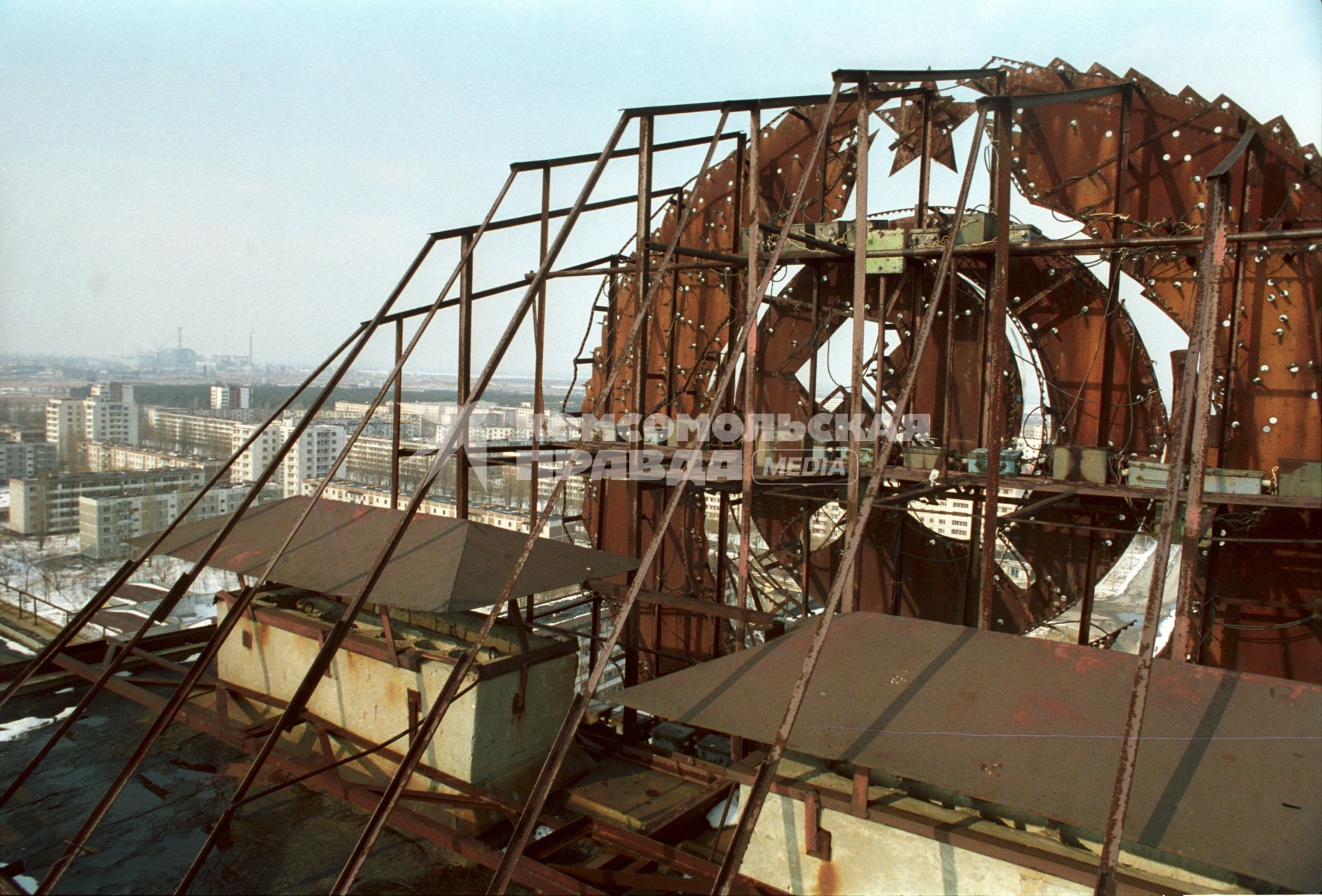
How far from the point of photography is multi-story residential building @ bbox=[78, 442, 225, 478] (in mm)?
36531

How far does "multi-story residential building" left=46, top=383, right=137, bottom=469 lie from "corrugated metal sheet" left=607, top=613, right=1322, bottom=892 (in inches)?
1324

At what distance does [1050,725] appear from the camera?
13.3 ft

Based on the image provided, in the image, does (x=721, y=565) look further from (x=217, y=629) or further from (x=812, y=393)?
(x=217, y=629)

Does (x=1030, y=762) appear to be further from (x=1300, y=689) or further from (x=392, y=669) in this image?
(x=392, y=669)

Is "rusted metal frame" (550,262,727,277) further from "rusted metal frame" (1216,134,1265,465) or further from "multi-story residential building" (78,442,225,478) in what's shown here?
"multi-story residential building" (78,442,225,478)

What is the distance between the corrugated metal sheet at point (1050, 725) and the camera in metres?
3.43

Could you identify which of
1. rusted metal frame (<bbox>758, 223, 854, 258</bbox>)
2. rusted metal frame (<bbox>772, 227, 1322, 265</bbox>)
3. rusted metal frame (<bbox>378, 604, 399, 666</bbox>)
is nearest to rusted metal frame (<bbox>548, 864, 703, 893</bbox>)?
rusted metal frame (<bbox>378, 604, 399, 666</bbox>)

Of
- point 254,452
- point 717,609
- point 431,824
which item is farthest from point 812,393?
point 254,452

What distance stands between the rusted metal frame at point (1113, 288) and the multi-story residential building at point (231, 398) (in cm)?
4362

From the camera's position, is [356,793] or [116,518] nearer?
[356,793]

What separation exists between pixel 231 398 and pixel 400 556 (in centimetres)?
4433

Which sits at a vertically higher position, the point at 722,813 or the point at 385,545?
the point at 385,545

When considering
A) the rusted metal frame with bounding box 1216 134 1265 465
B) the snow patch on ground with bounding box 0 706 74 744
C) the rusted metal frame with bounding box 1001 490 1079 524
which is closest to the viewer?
the rusted metal frame with bounding box 1216 134 1265 465

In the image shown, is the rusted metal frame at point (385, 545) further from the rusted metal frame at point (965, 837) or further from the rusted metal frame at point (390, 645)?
the rusted metal frame at point (965, 837)
